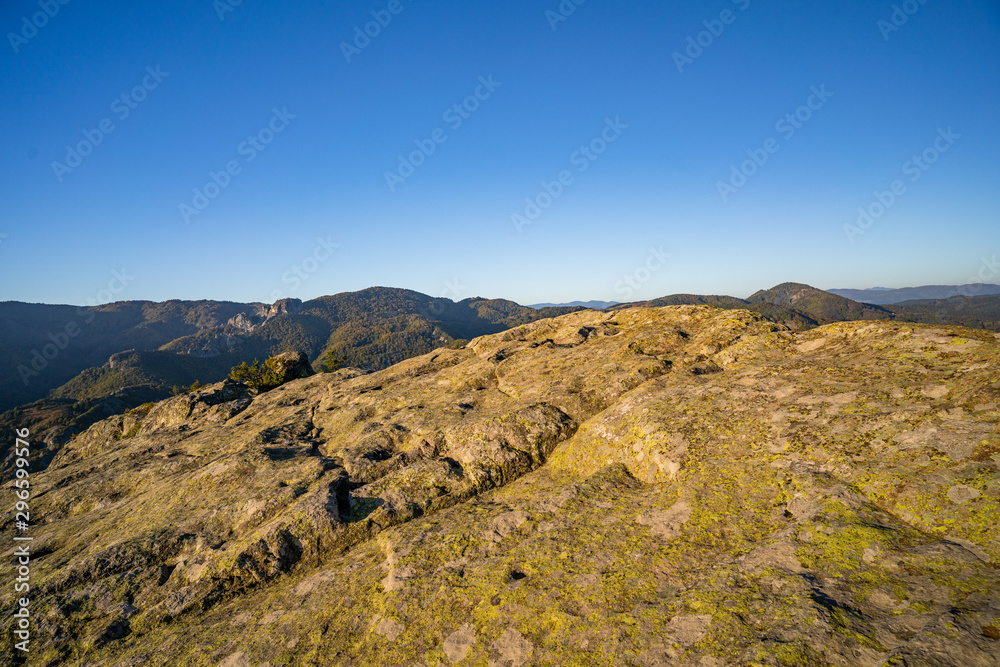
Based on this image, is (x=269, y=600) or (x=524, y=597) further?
(x=269, y=600)

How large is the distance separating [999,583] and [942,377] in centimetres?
568

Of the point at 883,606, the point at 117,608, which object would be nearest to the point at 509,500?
the point at 883,606

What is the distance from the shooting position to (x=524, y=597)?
7.09 m

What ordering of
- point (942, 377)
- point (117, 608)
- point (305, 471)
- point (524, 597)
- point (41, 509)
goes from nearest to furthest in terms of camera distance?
1. point (524, 597)
2. point (942, 377)
3. point (117, 608)
4. point (305, 471)
5. point (41, 509)

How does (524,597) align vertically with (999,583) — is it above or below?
below

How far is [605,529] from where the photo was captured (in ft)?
27.6

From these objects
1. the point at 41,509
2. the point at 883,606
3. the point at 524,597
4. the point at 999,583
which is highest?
the point at 999,583

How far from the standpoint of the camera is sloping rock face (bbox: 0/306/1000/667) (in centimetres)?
566

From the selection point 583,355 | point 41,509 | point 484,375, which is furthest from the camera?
point 484,375

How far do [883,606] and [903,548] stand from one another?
136 centimetres

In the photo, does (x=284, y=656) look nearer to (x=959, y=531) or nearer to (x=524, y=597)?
(x=524, y=597)

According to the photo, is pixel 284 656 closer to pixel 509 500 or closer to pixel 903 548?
pixel 509 500

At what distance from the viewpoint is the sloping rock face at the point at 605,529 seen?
18.6 feet

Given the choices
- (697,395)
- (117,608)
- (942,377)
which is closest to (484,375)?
(697,395)
